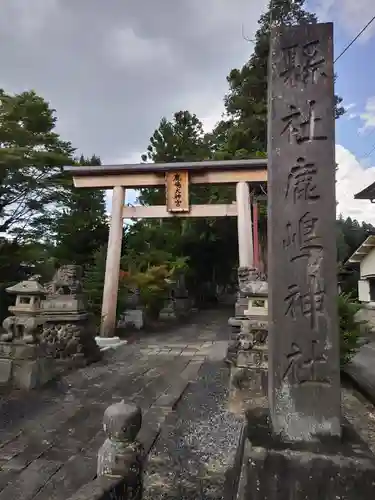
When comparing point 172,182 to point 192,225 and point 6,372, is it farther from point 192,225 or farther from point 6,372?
point 192,225

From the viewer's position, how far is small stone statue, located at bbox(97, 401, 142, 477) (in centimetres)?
232

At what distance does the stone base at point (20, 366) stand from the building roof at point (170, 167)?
6172 millimetres

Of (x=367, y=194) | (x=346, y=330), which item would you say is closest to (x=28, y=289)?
A: (x=346, y=330)

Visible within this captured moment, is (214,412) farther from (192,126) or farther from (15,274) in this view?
(192,126)

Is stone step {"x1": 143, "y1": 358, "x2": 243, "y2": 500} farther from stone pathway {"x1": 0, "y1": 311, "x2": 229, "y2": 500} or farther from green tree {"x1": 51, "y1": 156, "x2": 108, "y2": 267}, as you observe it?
green tree {"x1": 51, "y1": 156, "x2": 108, "y2": 267}

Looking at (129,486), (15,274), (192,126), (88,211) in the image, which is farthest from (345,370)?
(192,126)

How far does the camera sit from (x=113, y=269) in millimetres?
10727

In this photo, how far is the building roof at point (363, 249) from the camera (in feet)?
49.0

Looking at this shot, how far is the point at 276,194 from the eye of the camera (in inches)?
104

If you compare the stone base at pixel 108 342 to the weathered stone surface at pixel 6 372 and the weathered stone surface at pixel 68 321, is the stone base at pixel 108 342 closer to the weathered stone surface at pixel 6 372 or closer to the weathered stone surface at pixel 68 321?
the weathered stone surface at pixel 68 321

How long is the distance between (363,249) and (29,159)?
13.0 meters

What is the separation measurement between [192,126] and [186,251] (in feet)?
27.3

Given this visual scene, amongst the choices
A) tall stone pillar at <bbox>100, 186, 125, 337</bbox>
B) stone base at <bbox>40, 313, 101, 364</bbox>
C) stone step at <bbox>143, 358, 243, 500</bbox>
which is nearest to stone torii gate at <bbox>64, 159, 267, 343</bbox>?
tall stone pillar at <bbox>100, 186, 125, 337</bbox>

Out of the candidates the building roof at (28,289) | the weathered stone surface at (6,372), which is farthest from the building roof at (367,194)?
the weathered stone surface at (6,372)
